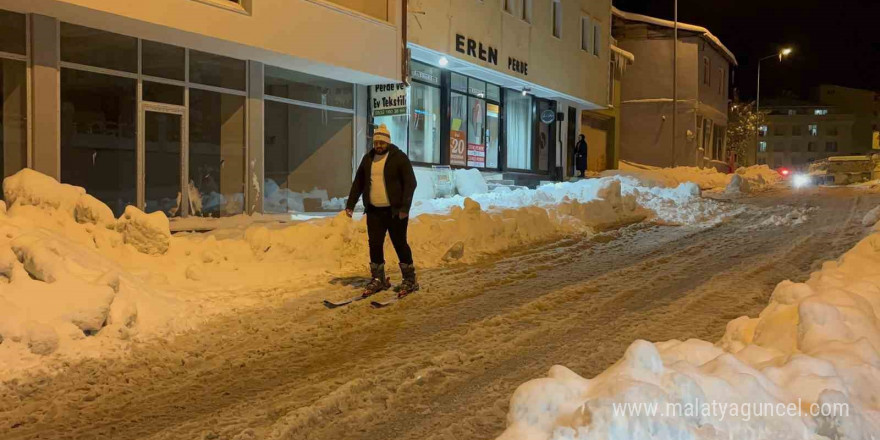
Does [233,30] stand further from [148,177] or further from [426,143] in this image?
[426,143]

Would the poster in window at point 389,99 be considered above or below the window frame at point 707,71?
below

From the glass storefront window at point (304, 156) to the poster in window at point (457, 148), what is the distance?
4489 millimetres

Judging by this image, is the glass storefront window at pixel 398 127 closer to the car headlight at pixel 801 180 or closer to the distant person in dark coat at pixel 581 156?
the distant person in dark coat at pixel 581 156

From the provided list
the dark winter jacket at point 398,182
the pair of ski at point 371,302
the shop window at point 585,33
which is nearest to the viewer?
the pair of ski at point 371,302

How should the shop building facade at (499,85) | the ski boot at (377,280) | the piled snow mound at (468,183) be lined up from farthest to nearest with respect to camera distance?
the piled snow mound at (468,183) → the shop building facade at (499,85) → the ski boot at (377,280)

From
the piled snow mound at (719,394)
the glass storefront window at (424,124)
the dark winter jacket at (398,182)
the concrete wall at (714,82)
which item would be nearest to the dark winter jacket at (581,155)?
the glass storefront window at (424,124)

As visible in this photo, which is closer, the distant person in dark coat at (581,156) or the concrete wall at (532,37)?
the concrete wall at (532,37)

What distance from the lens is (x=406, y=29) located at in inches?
674

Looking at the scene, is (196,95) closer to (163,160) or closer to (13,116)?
(163,160)

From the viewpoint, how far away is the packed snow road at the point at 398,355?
441cm

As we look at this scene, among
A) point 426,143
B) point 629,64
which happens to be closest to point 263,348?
point 426,143

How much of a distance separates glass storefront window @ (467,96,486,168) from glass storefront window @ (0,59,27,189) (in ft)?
44.7

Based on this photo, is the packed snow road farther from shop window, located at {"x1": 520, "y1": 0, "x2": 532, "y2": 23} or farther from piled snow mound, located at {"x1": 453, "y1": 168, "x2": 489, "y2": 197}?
shop window, located at {"x1": 520, "y1": 0, "x2": 532, "y2": 23}

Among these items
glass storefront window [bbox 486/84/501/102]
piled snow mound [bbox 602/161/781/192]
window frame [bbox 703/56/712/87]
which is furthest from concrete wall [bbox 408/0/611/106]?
window frame [bbox 703/56/712/87]
